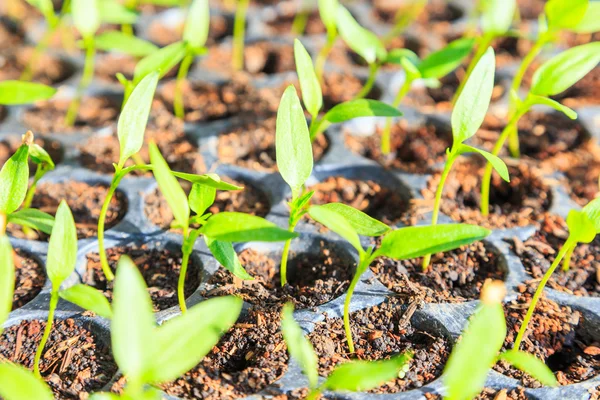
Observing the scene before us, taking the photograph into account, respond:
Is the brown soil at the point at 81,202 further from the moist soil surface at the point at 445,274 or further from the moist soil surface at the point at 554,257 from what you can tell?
the moist soil surface at the point at 554,257

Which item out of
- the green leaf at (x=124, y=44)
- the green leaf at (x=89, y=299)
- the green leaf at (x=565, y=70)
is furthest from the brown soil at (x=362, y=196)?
the green leaf at (x=89, y=299)

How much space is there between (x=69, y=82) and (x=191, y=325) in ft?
3.31

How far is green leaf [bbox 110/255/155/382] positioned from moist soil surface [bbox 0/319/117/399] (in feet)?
0.85

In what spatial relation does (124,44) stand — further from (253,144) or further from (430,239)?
(430,239)

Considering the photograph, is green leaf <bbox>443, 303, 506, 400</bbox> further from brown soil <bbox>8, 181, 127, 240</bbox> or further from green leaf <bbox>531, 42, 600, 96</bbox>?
brown soil <bbox>8, 181, 127, 240</bbox>

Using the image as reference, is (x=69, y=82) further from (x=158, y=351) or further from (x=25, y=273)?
(x=158, y=351)

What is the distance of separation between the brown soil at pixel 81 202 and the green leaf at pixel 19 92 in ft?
0.78

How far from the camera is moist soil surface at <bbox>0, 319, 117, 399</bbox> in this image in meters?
0.79

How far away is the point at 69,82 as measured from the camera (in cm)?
144

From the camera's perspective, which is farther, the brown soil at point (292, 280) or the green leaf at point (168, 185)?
the brown soil at point (292, 280)

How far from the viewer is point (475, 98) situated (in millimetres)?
863

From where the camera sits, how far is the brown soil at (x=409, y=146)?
4.09ft

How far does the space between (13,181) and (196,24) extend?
1.61 feet

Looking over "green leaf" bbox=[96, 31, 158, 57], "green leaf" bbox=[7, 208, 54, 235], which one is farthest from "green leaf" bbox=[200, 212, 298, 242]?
"green leaf" bbox=[96, 31, 158, 57]
